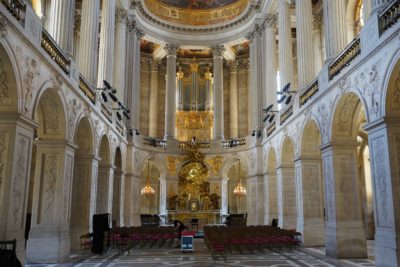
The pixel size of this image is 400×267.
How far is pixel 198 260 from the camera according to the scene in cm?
1303

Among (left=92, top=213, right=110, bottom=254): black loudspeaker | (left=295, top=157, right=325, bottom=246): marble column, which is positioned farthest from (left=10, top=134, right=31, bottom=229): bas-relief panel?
(left=295, top=157, right=325, bottom=246): marble column

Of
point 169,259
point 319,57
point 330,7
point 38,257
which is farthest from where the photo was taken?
point 319,57

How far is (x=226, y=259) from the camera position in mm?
12820

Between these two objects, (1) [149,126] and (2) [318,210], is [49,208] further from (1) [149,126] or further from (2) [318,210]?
(1) [149,126]

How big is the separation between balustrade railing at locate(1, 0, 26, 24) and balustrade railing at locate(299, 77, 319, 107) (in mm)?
10383

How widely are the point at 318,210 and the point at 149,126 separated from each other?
1878 centimetres

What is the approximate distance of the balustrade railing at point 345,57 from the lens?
1205 centimetres

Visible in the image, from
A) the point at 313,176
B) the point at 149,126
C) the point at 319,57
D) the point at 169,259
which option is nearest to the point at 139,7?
the point at 149,126

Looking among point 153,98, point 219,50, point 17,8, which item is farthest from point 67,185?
point 153,98

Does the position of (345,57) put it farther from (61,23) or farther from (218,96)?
(218,96)

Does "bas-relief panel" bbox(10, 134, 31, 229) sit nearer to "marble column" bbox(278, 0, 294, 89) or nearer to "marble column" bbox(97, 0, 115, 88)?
"marble column" bbox(97, 0, 115, 88)

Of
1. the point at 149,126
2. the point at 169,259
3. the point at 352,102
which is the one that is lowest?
the point at 169,259

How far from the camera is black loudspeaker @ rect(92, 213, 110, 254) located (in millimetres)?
13809

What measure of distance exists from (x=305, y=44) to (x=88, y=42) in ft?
30.6
